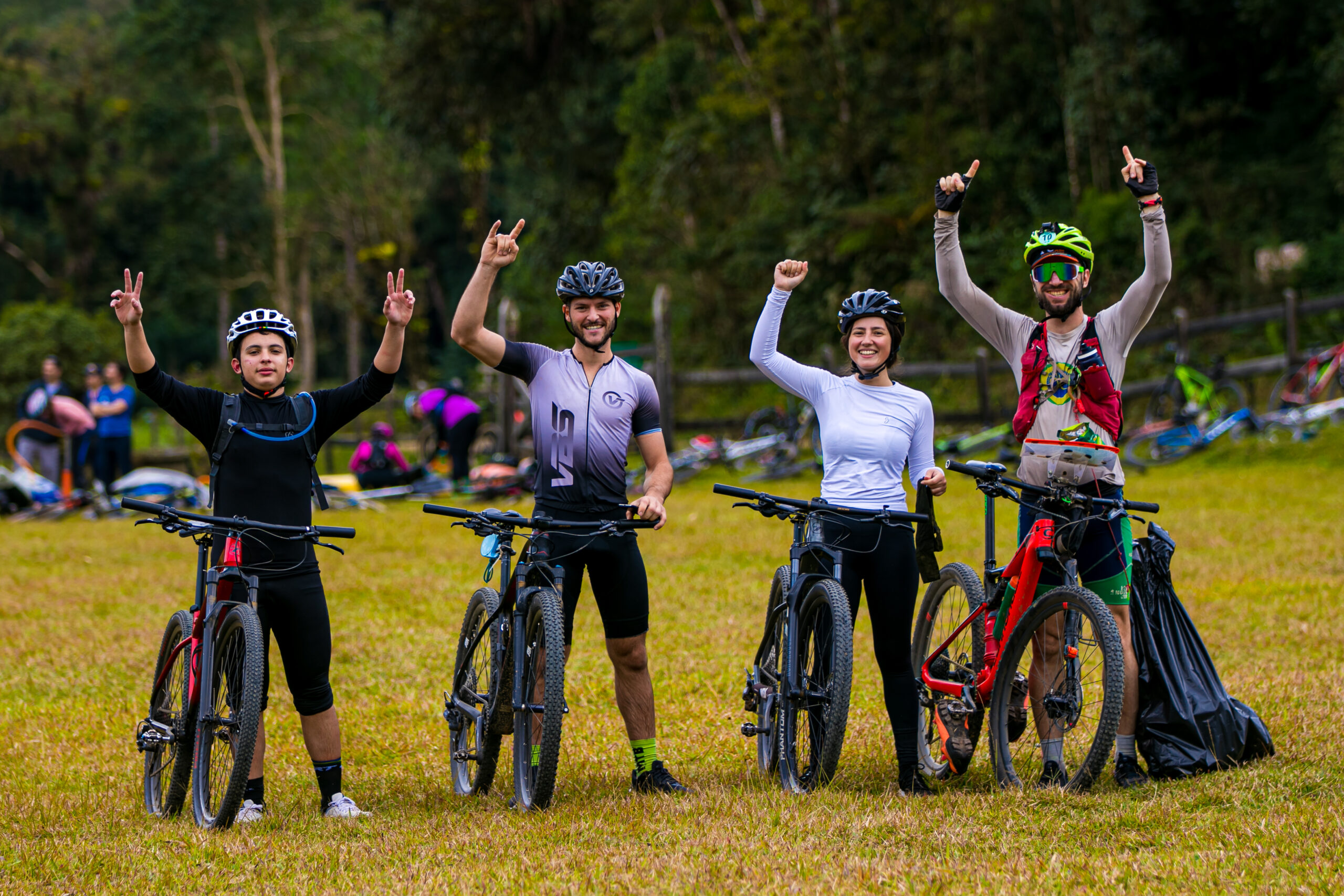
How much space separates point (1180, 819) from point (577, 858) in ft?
6.74

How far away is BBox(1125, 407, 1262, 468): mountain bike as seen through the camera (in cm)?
1791

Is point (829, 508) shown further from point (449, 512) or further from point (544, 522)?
point (449, 512)

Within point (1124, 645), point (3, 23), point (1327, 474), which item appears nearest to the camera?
point (1124, 645)

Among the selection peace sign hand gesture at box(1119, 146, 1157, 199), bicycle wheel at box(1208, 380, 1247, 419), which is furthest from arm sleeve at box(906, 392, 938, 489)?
bicycle wheel at box(1208, 380, 1247, 419)

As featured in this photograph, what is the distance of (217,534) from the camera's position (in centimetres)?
539

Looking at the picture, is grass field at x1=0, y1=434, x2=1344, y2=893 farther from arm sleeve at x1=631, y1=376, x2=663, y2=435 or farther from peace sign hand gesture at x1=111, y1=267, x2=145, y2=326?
peace sign hand gesture at x1=111, y1=267, x2=145, y2=326

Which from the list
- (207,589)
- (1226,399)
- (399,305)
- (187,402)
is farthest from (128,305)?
(1226,399)

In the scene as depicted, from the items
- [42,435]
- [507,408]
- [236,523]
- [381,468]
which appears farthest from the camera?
[507,408]

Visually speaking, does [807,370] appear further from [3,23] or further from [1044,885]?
[3,23]

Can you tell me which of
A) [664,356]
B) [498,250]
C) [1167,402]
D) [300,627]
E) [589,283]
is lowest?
[300,627]

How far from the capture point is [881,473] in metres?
5.62

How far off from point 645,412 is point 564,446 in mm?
377

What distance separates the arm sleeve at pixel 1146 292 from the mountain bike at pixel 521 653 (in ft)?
6.25

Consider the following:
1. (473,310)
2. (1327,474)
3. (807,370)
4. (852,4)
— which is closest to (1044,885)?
(807,370)
